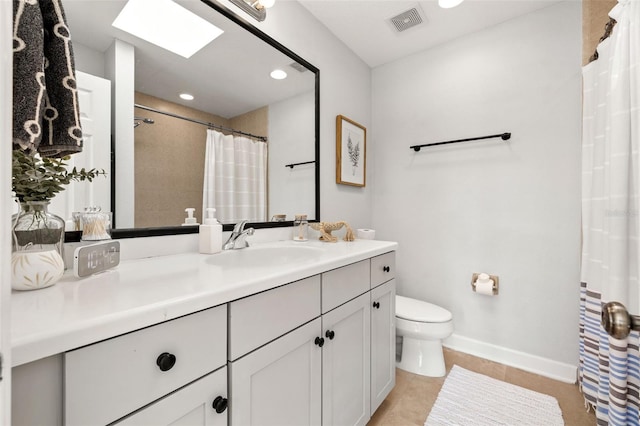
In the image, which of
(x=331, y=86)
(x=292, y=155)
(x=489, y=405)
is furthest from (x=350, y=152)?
(x=489, y=405)

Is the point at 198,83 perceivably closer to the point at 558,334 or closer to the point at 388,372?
the point at 388,372

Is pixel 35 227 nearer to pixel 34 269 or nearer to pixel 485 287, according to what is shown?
pixel 34 269

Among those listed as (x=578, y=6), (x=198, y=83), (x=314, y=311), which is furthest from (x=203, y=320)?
(x=578, y=6)

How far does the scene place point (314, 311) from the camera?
3.18ft

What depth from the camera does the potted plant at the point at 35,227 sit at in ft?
1.99

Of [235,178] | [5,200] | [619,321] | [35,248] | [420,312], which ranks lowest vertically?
[420,312]

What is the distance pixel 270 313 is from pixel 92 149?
0.82 m

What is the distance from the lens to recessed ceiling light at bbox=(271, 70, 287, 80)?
1608 mm

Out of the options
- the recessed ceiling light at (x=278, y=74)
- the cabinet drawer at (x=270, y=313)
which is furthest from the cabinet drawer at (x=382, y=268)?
the recessed ceiling light at (x=278, y=74)

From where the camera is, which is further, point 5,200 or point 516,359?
point 516,359

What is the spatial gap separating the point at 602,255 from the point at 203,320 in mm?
1765

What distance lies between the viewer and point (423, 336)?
68.4 inches

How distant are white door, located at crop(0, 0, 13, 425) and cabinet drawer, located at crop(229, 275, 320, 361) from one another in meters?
0.42

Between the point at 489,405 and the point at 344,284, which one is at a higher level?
the point at 344,284
